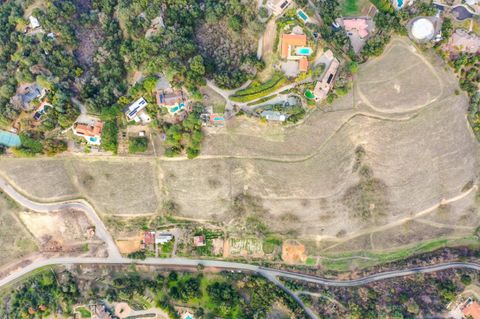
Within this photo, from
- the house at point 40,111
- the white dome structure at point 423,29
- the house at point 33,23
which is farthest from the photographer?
the house at point 33,23

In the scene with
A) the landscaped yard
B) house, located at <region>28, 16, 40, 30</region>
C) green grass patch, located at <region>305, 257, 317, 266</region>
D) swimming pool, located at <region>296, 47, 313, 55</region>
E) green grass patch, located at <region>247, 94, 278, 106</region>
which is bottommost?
green grass patch, located at <region>305, 257, 317, 266</region>

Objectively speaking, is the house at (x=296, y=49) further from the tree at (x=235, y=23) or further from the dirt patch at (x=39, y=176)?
the dirt patch at (x=39, y=176)

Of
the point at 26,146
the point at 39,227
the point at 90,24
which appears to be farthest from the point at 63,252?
the point at 90,24

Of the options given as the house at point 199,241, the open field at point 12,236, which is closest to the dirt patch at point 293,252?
the house at point 199,241

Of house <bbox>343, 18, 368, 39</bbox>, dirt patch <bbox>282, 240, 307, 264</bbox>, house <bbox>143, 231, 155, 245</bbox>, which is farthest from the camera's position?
house <bbox>143, 231, 155, 245</bbox>

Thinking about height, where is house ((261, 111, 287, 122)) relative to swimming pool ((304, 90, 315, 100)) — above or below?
below

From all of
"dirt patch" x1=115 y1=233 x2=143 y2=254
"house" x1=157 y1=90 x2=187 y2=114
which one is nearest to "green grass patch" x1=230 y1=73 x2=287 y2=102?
"house" x1=157 y1=90 x2=187 y2=114

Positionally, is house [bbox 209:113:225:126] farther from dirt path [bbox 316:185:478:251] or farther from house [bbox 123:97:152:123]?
dirt path [bbox 316:185:478:251]
